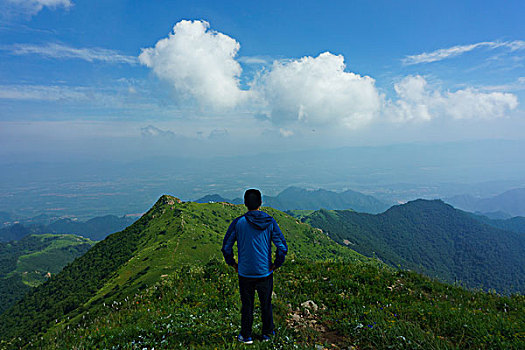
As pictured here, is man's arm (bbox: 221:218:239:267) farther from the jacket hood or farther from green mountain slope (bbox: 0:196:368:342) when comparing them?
green mountain slope (bbox: 0:196:368:342)

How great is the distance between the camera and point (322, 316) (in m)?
8.49

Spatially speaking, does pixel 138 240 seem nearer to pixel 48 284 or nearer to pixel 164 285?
pixel 48 284

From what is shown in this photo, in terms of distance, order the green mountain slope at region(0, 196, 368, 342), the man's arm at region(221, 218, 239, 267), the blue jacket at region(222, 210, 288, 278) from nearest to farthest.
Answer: the blue jacket at region(222, 210, 288, 278)
the man's arm at region(221, 218, 239, 267)
the green mountain slope at region(0, 196, 368, 342)

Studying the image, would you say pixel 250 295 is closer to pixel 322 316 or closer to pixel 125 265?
pixel 322 316

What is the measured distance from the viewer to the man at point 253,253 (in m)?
6.15

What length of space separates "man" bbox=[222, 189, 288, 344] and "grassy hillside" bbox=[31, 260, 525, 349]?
94 cm

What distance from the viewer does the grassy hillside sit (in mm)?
6301

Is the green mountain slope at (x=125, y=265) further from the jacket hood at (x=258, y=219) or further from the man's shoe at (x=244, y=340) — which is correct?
the jacket hood at (x=258, y=219)

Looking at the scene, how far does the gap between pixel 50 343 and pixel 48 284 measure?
10345 centimetres

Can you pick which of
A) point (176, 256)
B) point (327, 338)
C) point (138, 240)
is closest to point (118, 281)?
point (176, 256)

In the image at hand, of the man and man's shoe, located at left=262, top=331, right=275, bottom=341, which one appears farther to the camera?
man's shoe, located at left=262, top=331, right=275, bottom=341

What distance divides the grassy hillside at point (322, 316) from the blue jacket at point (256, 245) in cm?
184

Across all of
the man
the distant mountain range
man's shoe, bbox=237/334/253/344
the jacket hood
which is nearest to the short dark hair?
the man

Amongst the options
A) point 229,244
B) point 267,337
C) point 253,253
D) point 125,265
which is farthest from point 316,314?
point 125,265
